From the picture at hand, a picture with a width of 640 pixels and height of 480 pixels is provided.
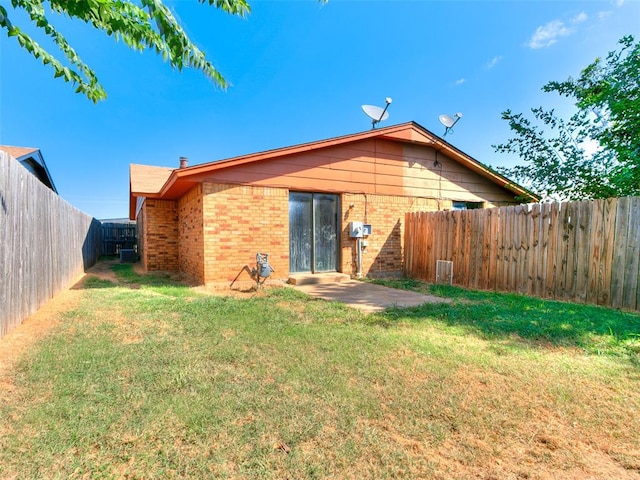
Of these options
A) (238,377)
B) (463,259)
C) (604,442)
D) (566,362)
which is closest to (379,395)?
(238,377)

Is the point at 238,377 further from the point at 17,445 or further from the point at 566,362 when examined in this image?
the point at 566,362

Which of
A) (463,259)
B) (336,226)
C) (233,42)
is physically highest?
(233,42)

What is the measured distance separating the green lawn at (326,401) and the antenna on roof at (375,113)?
729cm

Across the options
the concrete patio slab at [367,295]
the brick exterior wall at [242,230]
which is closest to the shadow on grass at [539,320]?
the concrete patio slab at [367,295]

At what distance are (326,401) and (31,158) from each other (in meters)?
17.4

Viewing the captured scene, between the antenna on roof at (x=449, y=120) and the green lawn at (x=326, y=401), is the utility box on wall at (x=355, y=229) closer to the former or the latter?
the green lawn at (x=326, y=401)

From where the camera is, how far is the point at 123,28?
10.1ft

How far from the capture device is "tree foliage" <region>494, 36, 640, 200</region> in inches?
283

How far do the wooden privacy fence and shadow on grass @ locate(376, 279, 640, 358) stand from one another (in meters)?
0.49

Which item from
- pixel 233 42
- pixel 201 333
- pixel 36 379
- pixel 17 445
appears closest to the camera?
pixel 17 445

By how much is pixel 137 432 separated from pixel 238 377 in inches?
35.3

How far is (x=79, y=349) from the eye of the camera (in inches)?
128

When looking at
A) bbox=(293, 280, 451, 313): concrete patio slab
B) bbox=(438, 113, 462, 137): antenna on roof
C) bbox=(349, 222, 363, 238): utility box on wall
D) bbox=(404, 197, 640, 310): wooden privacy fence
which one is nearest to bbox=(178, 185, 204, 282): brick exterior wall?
bbox=(293, 280, 451, 313): concrete patio slab

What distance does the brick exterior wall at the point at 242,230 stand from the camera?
7.25 m
